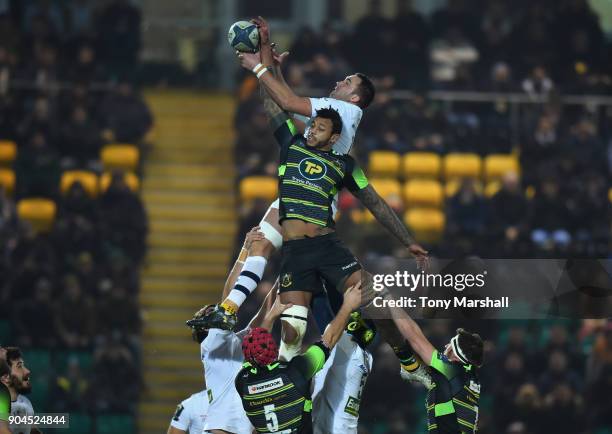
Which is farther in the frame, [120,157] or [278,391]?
[120,157]

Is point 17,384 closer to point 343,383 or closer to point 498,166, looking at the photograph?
point 343,383

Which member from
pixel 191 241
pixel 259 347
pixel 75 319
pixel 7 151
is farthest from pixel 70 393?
pixel 259 347

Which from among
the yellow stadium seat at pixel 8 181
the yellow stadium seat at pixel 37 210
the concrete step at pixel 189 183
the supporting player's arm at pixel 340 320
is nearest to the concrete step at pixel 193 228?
the concrete step at pixel 189 183

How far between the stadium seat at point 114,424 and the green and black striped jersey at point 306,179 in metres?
6.86

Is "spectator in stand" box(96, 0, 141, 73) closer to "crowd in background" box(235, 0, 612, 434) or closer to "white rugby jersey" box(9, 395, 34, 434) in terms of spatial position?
"crowd in background" box(235, 0, 612, 434)

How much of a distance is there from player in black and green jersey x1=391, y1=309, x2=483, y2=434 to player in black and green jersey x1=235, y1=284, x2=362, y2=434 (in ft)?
2.71

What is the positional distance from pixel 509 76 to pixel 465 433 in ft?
36.3

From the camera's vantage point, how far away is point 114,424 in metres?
17.0

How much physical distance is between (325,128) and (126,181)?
345 inches

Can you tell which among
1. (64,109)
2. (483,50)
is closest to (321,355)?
(64,109)

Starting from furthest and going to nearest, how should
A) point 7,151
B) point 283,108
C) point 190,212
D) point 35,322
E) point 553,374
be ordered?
point 190,212 → point 7,151 → point 35,322 → point 553,374 → point 283,108

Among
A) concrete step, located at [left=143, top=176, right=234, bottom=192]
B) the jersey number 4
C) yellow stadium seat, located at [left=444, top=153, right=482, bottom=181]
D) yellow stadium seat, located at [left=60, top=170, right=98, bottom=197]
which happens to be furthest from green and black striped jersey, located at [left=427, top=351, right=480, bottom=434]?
concrete step, located at [left=143, top=176, right=234, bottom=192]

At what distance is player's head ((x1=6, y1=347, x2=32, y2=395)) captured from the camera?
10469mm

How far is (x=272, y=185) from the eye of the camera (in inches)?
752
